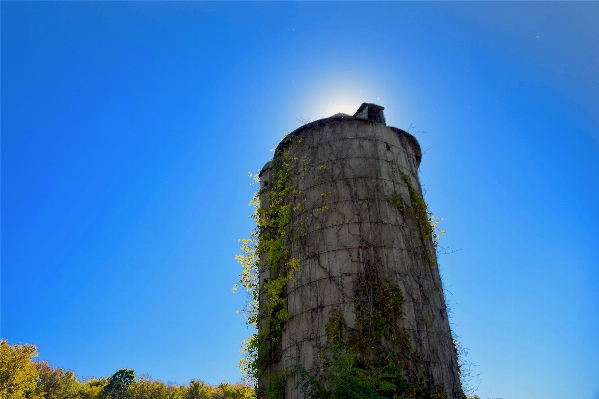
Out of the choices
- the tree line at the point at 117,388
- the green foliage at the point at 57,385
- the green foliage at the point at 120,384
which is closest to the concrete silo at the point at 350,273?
the tree line at the point at 117,388

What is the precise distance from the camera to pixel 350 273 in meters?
14.9

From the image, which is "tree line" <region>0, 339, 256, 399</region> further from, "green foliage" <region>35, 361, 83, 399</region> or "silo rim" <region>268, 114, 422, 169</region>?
"silo rim" <region>268, 114, 422, 169</region>

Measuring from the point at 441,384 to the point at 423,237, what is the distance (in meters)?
5.23

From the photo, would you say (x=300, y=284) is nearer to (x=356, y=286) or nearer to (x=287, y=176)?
(x=356, y=286)

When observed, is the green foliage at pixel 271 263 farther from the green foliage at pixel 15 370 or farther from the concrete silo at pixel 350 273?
the green foliage at pixel 15 370

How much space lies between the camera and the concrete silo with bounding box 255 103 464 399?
13438 mm

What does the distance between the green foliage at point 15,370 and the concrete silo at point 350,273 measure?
65.3ft

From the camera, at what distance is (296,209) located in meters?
17.4

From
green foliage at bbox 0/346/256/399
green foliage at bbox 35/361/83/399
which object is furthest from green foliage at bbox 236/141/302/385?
green foliage at bbox 35/361/83/399

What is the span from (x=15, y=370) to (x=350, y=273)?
984 inches

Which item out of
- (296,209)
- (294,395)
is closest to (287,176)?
(296,209)

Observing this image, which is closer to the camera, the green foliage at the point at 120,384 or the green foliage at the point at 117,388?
the green foliage at the point at 117,388

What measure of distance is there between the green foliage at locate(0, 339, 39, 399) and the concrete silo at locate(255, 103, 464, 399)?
1990cm

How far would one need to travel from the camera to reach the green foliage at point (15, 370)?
27109 millimetres
